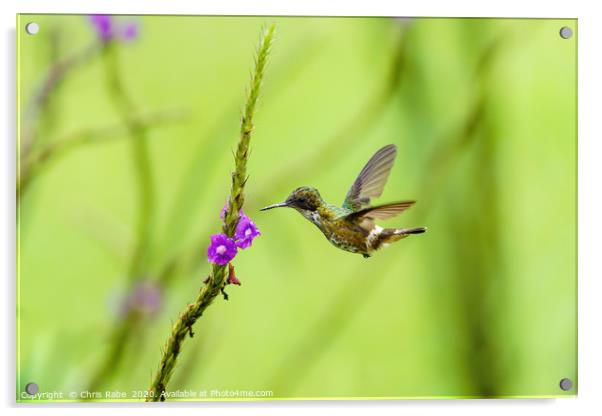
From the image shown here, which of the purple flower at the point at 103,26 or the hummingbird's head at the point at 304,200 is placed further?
the purple flower at the point at 103,26

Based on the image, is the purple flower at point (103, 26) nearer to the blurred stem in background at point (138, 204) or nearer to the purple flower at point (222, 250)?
the blurred stem in background at point (138, 204)

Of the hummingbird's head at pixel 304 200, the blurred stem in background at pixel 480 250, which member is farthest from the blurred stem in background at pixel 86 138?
the blurred stem in background at pixel 480 250

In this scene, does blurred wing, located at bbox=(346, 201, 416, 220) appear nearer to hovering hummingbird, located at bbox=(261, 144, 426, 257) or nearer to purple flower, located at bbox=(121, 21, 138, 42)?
hovering hummingbird, located at bbox=(261, 144, 426, 257)

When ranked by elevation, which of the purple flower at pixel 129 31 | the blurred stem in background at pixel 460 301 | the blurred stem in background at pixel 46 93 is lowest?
the blurred stem in background at pixel 460 301

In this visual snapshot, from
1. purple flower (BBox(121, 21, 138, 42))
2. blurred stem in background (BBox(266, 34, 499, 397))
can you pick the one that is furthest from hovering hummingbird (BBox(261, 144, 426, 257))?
purple flower (BBox(121, 21, 138, 42))

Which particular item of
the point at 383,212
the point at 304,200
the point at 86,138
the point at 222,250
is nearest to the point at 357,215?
the point at 383,212

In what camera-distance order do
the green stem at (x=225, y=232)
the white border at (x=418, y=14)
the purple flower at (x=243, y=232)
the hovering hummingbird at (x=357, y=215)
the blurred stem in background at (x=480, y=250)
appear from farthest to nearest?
the blurred stem in background at (x=480, y=250) < the white border at (x=418, y=14) < the hovering hummingbird at (x=357, y=215) < the purple flower at (x=243, y=232) < the green stem at (x=225, y=232)

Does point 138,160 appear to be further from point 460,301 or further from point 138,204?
point 460,301

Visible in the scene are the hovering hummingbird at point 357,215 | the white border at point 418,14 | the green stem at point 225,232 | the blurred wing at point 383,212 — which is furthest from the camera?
the white border at point 418,14
